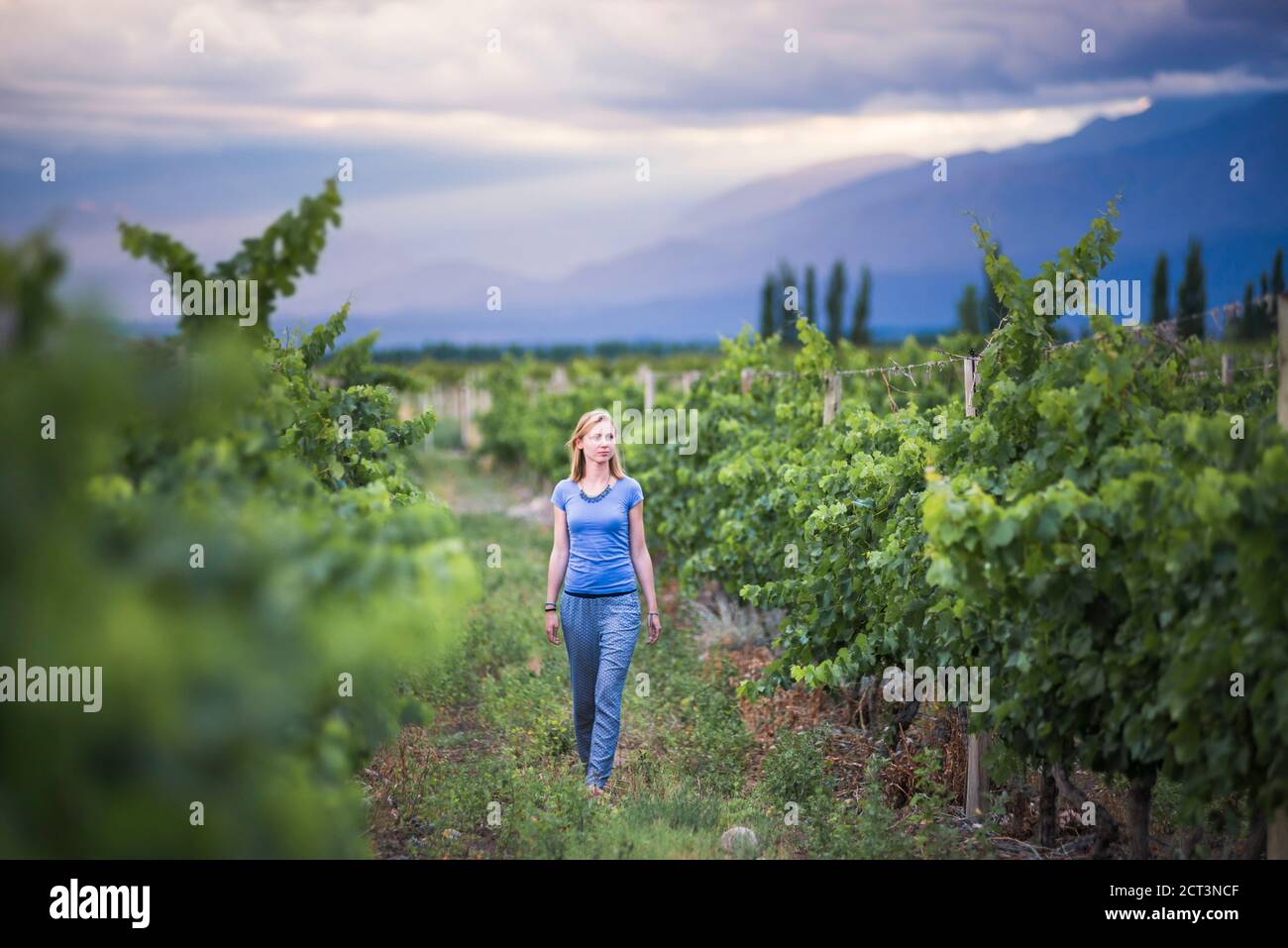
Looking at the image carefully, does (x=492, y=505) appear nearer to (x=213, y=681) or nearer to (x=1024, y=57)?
(x=213, y=681)

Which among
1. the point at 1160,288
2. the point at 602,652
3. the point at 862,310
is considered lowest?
the point at 602,652

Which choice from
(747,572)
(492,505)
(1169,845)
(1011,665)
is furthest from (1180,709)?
(492,505)

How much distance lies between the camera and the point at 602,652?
573 centimetres

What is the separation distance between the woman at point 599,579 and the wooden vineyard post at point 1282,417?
2.92 metres

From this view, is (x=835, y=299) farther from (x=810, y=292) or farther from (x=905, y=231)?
(x=905, y=231)

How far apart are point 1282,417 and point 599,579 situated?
3217 millimetres

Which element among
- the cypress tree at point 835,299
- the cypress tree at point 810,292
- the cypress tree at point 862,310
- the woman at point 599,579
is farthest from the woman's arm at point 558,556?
the cypress tree at point 835,299

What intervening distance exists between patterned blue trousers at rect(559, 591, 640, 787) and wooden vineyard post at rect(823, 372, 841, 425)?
3.25 metres

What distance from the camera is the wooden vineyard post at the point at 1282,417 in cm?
363

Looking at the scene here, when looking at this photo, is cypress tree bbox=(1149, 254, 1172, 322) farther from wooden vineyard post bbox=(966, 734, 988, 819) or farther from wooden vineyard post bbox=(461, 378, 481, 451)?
wooden vineyard post bbox=(966, 734, 988, 819)

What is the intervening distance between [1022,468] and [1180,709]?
132cm

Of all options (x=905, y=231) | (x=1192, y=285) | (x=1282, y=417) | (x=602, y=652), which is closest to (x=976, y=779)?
(x=602, y=652)

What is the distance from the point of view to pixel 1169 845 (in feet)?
16.2

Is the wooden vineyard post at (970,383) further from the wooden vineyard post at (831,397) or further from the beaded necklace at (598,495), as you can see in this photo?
the wooden vineyard post at (831,397)
